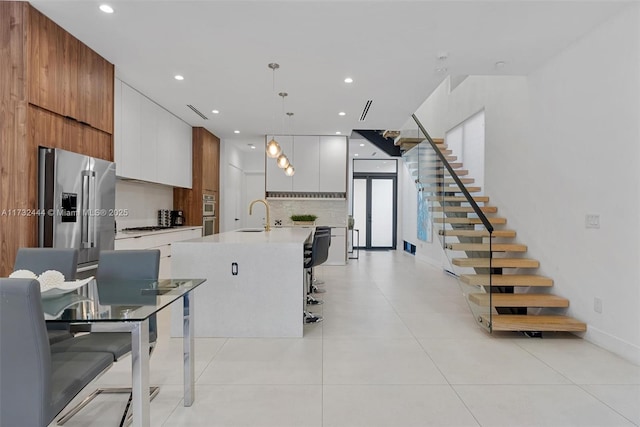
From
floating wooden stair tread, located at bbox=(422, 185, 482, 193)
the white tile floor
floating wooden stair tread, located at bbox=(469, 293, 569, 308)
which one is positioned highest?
floating wooden stair tread, located at bbox=(422, 185, 482, 193)

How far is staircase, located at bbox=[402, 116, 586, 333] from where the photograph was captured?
336cm

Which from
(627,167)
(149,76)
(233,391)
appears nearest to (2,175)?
(149,76)

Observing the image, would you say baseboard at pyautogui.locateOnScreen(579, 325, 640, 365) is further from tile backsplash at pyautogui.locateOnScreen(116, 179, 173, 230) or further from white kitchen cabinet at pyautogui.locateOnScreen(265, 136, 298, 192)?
tile backsplash at pyautogui.locateOnScreen(116, 179, 173, 230)

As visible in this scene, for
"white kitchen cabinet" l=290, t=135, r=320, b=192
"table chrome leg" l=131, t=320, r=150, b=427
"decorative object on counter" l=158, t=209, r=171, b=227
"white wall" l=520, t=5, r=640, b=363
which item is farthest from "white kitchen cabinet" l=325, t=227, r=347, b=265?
"table chrome leg" l=131, t=320, r=150, b=427

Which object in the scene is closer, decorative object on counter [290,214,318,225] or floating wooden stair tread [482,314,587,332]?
floating wooden stair tread [482,314,587,332]

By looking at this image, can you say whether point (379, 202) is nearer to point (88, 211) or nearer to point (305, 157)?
point (305, 157)

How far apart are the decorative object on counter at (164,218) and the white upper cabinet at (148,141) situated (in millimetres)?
616

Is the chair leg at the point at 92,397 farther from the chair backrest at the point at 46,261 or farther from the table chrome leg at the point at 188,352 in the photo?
the chair backrest at the point at 46,261

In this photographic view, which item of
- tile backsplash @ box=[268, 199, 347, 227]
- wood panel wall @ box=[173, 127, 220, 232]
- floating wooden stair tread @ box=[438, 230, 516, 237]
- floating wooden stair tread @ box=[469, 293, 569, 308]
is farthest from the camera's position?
tile backsplash @ box=[268, 199, 347, 227]

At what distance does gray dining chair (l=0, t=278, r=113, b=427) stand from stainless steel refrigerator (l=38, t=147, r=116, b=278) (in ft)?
7.61

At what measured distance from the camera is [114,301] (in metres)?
1.65

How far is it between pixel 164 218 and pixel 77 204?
3.14m

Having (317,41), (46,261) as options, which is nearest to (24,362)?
(46,261)

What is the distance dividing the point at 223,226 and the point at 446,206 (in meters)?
5.33
